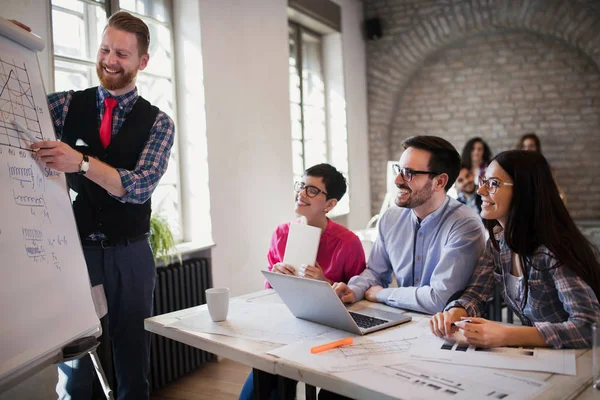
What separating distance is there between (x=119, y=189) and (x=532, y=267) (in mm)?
1265

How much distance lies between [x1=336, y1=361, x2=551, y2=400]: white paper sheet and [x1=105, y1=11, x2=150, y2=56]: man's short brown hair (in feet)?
4.37

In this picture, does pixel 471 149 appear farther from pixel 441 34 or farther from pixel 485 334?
pixel 485 334

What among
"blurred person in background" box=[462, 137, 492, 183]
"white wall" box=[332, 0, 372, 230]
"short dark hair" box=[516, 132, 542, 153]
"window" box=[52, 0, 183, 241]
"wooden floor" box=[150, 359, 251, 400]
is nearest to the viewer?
"window" box=[52, 0, 183, 241]

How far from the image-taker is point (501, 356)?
4.03 feet

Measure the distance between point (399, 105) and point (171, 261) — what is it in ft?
12.4

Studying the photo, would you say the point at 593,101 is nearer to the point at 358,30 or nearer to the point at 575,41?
the point at 575,41

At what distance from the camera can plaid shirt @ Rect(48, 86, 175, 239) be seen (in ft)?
5.79

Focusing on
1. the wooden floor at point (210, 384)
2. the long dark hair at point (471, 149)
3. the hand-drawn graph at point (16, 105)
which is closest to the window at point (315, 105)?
the long dark hair at point (471, 149)

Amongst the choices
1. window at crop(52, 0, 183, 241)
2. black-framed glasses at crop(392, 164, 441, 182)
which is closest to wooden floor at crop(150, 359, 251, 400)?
window at crop(52, 0, 183, 241)

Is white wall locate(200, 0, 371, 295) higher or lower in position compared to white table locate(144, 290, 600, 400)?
higher

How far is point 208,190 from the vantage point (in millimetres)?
3303

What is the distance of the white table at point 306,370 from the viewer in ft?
3.43

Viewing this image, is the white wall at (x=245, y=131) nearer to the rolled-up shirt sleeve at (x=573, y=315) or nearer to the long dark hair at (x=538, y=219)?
the long dark hair at (x=538, y=219)

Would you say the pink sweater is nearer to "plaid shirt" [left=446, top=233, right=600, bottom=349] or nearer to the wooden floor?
"plaid shirt" [left=446, top=233, right=600, bottom=349]
